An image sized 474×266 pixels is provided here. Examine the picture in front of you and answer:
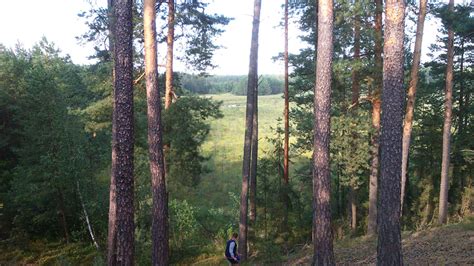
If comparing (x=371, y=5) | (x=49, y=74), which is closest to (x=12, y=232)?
(x=49, y=74)

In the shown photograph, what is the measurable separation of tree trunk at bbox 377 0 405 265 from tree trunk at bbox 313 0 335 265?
105 cm

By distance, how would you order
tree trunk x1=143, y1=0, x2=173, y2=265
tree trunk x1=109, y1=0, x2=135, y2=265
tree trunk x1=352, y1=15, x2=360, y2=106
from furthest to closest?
tree trunk x1=352, y1=15, x2=360, y2=106 → tree trunk x1=143, y1=0, x2=173, y2=265 → tree trunk x1=109, y1=0, x2=135, y2=265

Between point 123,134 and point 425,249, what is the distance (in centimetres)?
863

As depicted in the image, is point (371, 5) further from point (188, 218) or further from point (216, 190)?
point (216, 190)

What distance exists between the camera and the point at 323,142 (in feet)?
25.0

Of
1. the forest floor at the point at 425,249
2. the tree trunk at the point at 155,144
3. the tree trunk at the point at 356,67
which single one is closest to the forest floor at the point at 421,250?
the forest floor at the point at 425,249

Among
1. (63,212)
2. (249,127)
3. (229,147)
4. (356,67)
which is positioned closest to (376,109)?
(356,67)

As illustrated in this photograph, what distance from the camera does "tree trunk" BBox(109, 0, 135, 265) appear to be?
608 centimetres

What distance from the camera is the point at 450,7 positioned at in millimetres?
15250

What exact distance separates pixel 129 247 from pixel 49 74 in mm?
13897

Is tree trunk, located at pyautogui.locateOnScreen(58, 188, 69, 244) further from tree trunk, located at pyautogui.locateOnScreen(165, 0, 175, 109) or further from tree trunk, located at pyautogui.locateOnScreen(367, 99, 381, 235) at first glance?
tree trunk, located at pyautogui.locateOnScreen(367, 99, 381, 235)

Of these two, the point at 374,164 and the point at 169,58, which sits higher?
the point at 169,58

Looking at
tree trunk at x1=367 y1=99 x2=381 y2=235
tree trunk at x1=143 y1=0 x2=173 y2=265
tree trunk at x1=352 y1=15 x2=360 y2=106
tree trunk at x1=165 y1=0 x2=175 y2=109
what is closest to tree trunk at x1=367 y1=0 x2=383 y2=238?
tree trunk at x1=367 y1=99 x2=381 y2=235

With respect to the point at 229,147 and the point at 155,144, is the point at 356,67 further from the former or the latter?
the point at 229,147
